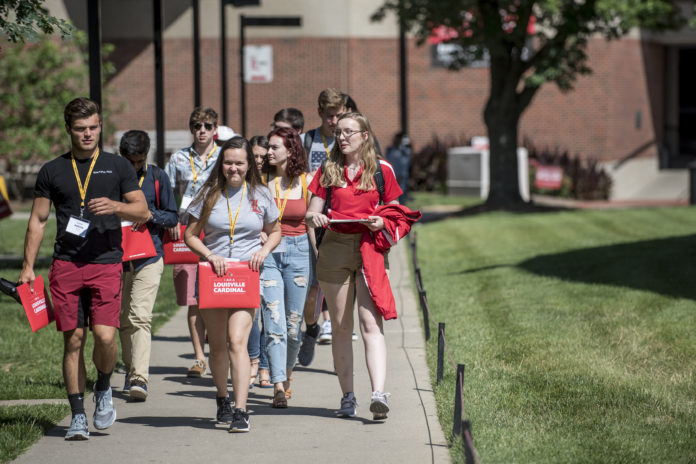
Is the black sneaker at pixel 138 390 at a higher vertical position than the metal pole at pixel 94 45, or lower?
lower

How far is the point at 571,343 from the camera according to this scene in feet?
30.4

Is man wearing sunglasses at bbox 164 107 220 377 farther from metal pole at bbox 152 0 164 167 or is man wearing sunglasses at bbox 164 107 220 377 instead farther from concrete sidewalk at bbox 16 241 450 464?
metal pole at bbox 152 0 164 167

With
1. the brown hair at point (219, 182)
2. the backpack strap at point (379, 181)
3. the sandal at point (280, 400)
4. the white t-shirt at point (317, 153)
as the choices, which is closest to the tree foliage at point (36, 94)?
the white t-shirt at point (317, 153)

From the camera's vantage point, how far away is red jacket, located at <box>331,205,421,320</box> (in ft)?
22.6

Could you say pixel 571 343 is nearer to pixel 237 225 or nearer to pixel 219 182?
pixel 237 225

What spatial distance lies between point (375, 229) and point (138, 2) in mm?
28192

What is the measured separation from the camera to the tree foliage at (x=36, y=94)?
26.7 m

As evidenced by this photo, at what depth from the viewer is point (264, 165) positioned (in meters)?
7.75

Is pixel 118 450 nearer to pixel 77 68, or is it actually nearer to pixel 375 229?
pixel 375 229

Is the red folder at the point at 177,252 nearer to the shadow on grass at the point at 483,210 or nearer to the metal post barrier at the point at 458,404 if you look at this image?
the metal post barrier at the point at 458,404

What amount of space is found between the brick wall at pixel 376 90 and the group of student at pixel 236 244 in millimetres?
27511

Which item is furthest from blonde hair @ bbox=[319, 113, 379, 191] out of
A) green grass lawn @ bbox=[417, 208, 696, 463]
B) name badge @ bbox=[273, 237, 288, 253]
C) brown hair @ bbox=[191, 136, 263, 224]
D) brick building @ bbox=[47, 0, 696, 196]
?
brick building @ bbox=[47, 0, 696, 196]

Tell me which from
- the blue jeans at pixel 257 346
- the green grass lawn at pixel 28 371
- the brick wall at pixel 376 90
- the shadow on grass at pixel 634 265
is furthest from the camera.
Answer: the brick wall at pixel 376 90

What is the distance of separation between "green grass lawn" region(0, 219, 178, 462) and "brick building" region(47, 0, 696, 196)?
21315 millimetres
